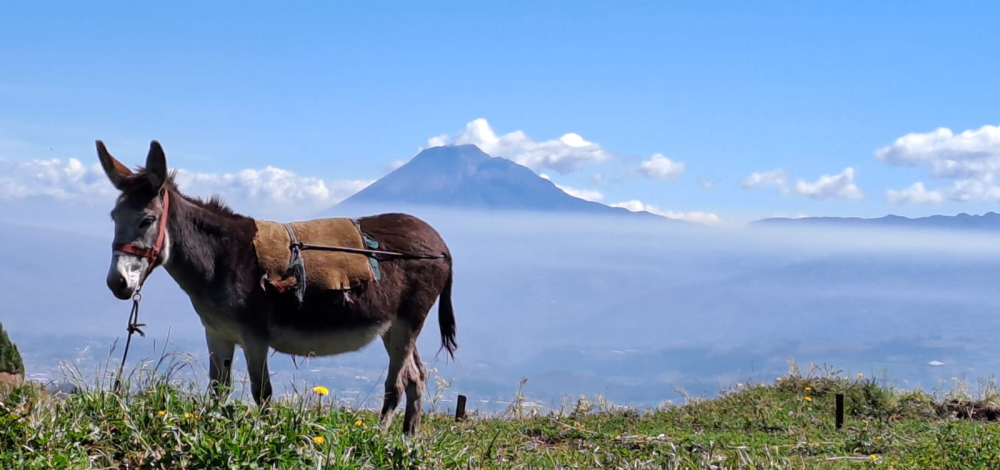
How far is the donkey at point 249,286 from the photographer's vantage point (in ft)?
21.0

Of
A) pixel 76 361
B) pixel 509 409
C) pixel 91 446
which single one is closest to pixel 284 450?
pixel 91 446

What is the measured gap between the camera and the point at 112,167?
6.53 m

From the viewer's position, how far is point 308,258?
283 inches

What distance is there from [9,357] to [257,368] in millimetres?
3584

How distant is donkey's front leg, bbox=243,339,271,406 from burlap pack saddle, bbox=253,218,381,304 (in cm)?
45

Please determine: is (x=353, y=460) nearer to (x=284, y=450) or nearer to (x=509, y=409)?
(x=284, y=450)

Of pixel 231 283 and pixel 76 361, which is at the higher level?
pixel 231 283

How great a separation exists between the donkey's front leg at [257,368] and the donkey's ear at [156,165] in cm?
134

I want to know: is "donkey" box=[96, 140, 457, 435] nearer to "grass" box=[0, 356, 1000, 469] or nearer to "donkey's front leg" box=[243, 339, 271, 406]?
"donkey's front leg" box=[243, 339, 271, 406]

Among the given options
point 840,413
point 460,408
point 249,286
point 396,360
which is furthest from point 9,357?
point 840,413

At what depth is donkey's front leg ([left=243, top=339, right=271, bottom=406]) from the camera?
6.83 metres

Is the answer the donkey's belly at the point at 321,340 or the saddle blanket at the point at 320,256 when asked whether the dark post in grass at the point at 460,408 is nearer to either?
the donkey's belly at the point at 321,340

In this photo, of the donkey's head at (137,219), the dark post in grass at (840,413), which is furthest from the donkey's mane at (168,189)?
the dark post in grass at (840,413)

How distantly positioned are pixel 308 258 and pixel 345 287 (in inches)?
14.4
